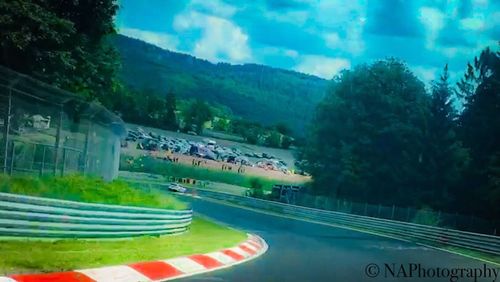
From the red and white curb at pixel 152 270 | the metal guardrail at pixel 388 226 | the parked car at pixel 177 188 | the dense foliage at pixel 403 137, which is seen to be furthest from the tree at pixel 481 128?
the red and white curb at pixel 152 270

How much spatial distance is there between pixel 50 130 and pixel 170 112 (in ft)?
17.9

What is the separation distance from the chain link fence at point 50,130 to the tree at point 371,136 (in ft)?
87.9

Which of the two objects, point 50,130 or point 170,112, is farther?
point 170,112

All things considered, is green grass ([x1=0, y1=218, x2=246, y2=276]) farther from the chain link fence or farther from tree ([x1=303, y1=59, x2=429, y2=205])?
tree ([x1=303, y1=59, x2=429, y2=205])

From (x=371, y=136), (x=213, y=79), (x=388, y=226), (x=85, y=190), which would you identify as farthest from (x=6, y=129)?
(x=371, y=136)

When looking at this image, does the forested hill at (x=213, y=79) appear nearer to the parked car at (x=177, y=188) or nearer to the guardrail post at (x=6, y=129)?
the parked car at (x=177, y=188)

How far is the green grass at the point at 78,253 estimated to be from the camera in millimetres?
10109

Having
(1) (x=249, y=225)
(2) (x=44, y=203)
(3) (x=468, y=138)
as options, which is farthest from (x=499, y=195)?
(2) (x=44, y=203)

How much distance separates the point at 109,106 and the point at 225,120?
422 cm

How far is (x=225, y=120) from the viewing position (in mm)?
26422

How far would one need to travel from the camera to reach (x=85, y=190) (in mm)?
19000

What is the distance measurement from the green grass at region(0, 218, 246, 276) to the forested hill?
22.1 feet

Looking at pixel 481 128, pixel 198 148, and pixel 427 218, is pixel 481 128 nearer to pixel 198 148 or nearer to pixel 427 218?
pixel 427 218

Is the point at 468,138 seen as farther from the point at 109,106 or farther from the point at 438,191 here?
the point at 109,106
